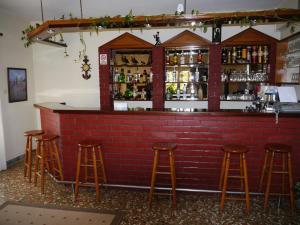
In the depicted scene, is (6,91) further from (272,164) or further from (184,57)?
(272,164)

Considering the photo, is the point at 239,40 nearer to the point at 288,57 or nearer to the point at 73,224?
the point at 288,57

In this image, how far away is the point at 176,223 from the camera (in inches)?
113

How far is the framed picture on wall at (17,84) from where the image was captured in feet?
16.0

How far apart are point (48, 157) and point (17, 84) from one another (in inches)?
72.8

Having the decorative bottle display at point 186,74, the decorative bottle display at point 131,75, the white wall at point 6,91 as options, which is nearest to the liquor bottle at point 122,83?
the decorative bottle display at point 131,75

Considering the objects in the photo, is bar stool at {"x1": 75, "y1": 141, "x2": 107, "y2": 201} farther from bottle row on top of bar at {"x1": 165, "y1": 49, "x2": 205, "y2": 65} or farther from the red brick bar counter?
bottle row on top of bar at {"x1": 165, "y1": 49, "x2": 205, "y2": 65}

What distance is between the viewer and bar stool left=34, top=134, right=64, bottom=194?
3648 millimetres

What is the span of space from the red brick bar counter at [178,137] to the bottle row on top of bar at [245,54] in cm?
212

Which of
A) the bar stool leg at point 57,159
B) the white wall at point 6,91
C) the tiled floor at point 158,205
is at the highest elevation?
the white wall at point 6,91

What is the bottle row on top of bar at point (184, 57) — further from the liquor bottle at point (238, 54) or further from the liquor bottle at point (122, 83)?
the liquor bottle at point (122, 83)

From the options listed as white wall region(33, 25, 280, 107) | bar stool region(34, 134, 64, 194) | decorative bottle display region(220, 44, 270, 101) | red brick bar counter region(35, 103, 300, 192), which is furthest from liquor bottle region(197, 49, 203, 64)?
bar stool region(34, 134, 64, 194)

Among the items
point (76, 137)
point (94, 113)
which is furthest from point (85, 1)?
point (76, 137)

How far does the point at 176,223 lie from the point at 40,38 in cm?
328

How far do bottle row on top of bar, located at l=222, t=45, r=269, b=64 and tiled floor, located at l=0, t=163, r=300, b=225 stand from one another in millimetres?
2734
